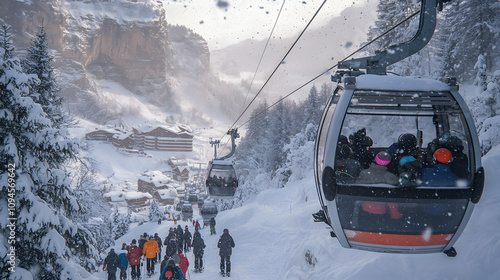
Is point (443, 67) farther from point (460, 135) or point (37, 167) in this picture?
point (37, 167)

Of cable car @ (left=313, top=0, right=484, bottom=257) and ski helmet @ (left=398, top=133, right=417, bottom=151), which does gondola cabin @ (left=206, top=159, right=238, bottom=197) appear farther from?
ski helmet @ (left=398, top=133, right=417, bottom=151)

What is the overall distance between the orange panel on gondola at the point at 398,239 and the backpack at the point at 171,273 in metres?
3.74

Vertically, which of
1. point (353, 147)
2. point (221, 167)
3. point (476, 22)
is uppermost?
point (476, 22)

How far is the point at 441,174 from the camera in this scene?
355 cm

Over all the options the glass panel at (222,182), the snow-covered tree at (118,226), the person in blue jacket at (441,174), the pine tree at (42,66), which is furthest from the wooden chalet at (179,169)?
the person in blue jacket at (441,174)

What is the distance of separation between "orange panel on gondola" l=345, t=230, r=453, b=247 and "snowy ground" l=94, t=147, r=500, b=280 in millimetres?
1560

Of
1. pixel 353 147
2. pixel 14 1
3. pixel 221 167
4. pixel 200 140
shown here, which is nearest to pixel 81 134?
pixel 200 140

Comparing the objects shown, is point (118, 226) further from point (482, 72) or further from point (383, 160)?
point (383, 160)

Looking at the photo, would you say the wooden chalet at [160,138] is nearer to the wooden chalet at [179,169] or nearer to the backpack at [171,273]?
the wooden chalet at [179,169]

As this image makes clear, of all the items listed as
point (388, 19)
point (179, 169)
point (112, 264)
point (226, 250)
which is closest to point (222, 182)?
point (226, 250)

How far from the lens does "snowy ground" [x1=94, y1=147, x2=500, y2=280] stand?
16.3 feet

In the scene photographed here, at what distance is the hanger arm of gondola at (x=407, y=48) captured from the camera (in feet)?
12.9

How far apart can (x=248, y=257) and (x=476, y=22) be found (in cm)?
2748

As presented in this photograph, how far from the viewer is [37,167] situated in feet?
19.7
